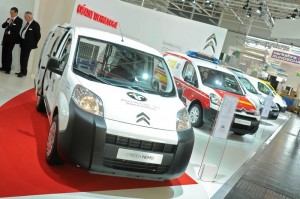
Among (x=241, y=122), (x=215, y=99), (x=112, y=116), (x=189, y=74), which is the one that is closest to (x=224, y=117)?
(x=112, y=116)

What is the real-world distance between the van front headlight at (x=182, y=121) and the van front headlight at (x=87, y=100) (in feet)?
2.80

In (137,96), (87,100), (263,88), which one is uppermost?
(263,88)

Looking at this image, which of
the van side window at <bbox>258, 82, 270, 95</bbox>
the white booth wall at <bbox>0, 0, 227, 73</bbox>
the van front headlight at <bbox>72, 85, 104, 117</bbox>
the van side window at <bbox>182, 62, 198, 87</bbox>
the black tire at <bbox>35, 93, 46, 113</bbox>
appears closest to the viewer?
the van front headlight at <bbox>72, 85, 104, 117</bbox>

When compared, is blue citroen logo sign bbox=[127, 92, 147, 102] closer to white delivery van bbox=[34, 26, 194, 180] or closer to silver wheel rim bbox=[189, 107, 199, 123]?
white delivery van bbox=[34, 26, 194, 180]

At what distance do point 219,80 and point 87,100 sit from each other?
5151 millimetres

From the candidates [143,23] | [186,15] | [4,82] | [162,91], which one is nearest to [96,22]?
[143,23]

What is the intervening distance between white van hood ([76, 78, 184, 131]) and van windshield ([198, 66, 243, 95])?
4.07 meters

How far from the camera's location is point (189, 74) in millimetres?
7945

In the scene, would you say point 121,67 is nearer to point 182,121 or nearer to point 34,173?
point 182,121

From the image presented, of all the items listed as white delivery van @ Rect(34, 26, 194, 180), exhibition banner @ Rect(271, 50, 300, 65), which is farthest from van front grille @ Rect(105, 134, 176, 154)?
exhibition banner @ Rect(271, 50, 300, 65)

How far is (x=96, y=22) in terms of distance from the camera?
33.4 feet

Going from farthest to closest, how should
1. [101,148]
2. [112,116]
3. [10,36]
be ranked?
[10,36], [112,116], [101,148]

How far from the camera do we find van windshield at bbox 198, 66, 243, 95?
25.6 feet

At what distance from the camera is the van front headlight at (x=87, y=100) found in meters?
3.35
